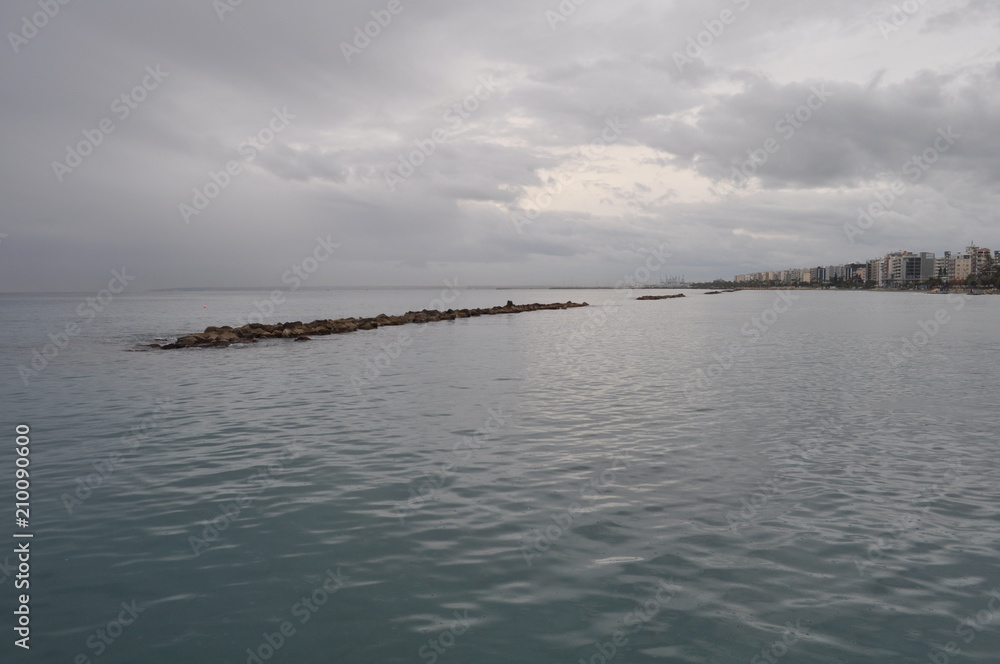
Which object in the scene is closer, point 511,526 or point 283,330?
point 511,526

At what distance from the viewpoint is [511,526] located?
28.0ft

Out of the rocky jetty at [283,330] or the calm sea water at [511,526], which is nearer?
the calm sea water at [511,526]

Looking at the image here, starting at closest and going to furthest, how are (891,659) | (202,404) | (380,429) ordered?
(891,659), (380,429), (202,404)

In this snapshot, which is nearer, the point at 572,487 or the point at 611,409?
the point at 572,487

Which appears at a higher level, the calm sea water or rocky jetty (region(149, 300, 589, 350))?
rocky jetty (region(149, 300, 589, 350))

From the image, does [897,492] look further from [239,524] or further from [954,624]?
[239,524]

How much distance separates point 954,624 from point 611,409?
35.8 feet

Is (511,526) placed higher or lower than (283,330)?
lower

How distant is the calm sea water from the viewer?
19.5 ft

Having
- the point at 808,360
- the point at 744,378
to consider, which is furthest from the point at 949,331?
the point at 744,378

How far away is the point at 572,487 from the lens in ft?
33.5

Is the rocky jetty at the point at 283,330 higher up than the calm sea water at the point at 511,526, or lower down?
higher up

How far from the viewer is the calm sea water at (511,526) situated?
5.93 meters

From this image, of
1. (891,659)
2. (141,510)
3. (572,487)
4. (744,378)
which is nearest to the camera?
(891,659)
